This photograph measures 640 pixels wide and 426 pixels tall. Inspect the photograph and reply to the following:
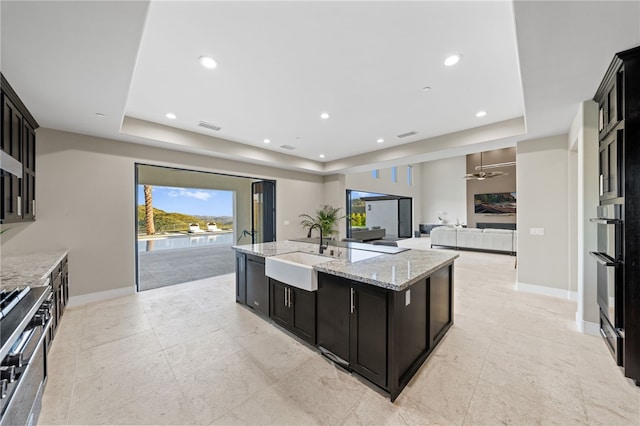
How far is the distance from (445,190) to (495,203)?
2537 millimetres

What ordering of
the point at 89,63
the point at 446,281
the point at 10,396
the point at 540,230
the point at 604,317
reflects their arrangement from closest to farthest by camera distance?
the point at 10,396 → the point at 89,63 → the point at 604,317 → the point at 446,281 → the point at 540,230

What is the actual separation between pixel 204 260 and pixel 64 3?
6666mm

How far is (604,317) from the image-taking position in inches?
96.2

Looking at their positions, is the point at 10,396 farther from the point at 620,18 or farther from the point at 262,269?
the point at 620,18

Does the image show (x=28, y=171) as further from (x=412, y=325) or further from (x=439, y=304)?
(x=439, y=304)

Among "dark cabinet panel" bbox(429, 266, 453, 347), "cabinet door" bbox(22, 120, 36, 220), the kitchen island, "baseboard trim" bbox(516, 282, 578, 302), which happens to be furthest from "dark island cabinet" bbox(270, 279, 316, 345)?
"baseboard trim" bbox(516, 282, 578, 302)

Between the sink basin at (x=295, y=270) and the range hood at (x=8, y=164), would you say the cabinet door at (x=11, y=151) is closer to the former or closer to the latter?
the range hood at (x=8, y=164)

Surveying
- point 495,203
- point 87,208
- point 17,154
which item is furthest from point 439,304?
point 495,203

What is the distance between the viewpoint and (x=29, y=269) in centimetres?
236

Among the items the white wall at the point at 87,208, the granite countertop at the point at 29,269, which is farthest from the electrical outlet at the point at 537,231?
the white wall at the point at 87,208

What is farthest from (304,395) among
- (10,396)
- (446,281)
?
(446,281)

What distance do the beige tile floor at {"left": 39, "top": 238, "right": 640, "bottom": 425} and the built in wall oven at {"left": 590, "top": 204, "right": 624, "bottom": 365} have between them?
24cm

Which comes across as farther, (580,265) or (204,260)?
(204,260)

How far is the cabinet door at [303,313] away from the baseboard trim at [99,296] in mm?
3320
